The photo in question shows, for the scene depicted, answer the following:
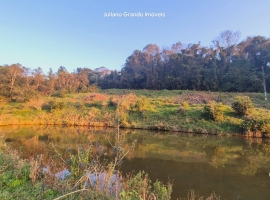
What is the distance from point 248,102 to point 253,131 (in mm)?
3923

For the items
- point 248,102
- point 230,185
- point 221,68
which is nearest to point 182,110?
point 248,102

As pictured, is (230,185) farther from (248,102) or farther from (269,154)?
(248,102)

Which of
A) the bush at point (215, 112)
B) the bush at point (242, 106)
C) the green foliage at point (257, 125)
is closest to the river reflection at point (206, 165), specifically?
the green foliage at point (257, 125)

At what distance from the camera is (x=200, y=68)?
1538 inches

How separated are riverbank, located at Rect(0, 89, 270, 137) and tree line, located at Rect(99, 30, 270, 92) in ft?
23.4

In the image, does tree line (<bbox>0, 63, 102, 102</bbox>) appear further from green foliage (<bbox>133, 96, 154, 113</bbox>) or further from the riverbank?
green foliage (<bbox>133, 96, 154, 113</bbox>)

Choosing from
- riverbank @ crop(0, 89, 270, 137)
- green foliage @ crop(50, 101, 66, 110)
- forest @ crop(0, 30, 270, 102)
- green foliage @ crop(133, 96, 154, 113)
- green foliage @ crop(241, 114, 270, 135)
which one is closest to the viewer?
green foliage @ crop(241, 114, 270, 135)

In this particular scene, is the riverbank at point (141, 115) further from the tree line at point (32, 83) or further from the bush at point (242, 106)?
the tree line at point (32, 83)

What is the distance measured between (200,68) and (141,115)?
856 inches

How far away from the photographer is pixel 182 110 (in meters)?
22.3

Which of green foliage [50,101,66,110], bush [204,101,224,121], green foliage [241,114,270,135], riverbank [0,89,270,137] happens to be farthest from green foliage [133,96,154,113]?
green foliage [241,114,270,135]

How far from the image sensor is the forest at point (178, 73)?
33.3 m

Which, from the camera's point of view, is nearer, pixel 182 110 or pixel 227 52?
pixel 182 110

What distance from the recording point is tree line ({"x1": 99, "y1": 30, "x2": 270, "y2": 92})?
1384 inches
